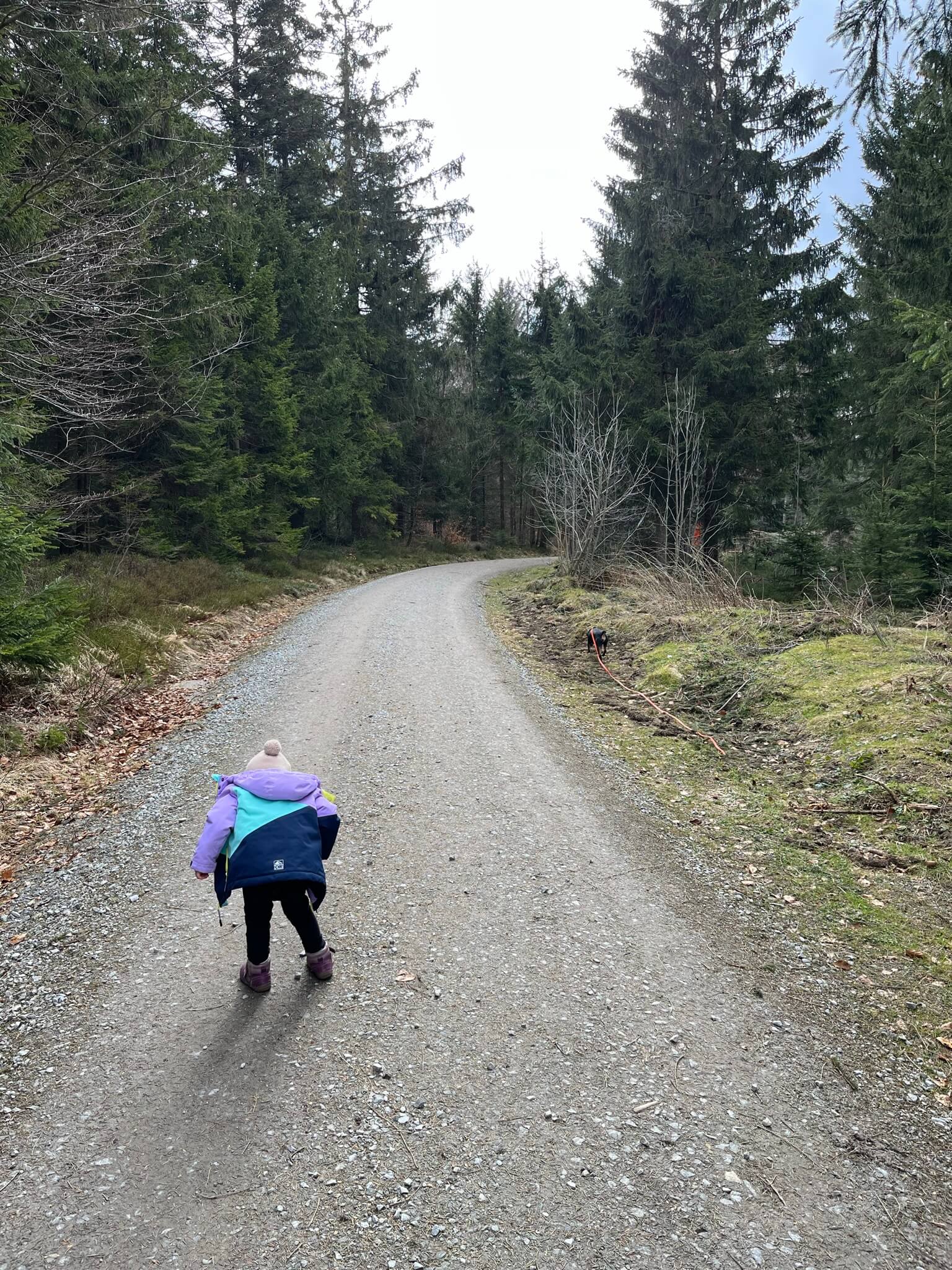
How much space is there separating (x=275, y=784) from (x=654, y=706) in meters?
6.00

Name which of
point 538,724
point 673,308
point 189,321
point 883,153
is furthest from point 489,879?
point 883,153

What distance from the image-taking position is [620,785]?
643cm

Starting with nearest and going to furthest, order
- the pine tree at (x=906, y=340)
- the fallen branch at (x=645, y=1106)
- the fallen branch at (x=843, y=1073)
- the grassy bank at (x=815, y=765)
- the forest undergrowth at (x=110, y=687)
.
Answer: the fallen branch at (x=645, y=1106) < the fallen branch at (x=843, y=1073) < the grassy bank at (x=815, y=765) < the forest undergrowth at (x=110, y=687) < the pine tree at (x=906, y=340)

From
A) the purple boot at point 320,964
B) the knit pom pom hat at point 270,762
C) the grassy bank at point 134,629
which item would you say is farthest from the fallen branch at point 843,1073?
the grassy bank at point 134,629

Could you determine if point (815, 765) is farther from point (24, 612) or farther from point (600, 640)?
point (24, 612)

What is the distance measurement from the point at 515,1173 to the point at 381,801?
3477mm

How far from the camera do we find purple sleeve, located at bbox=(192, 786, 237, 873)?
3389mm

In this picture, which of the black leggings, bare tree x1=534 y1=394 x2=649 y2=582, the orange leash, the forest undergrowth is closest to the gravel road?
the black leggings

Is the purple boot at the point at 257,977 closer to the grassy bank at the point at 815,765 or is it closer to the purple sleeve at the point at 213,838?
the purple sleeve at the point at 213,838

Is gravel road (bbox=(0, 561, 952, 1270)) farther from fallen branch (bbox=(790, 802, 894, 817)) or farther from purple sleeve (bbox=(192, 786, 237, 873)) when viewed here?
fallen branch (bbox=(790, 802, 894, 817))

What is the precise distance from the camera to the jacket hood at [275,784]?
3562 mm

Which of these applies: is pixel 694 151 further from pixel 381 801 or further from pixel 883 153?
pixel 381 801

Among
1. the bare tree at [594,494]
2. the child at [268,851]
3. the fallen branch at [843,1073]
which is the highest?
the bare tree at [594,494]

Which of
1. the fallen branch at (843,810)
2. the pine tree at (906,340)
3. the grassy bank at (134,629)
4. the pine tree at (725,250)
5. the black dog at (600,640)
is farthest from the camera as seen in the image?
the pine tree at (725,250)
